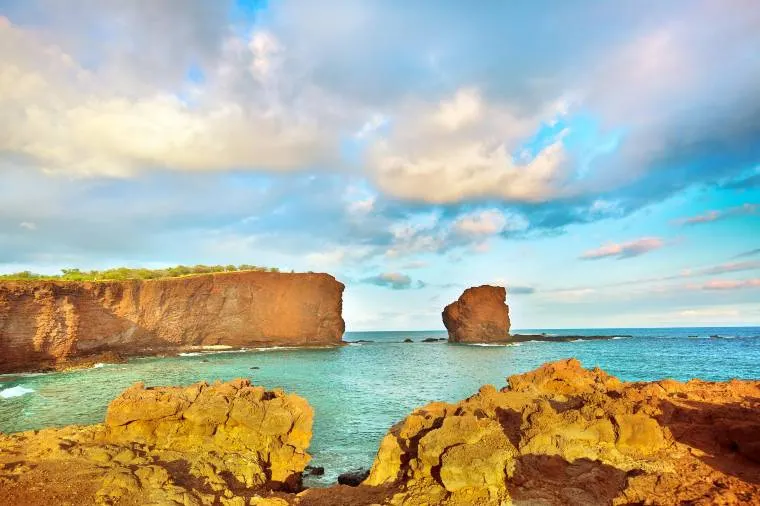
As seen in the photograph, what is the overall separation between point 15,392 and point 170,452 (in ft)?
86.2

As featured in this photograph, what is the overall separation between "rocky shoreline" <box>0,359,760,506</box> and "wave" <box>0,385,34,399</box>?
20.6 m

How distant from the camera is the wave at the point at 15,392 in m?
27.7

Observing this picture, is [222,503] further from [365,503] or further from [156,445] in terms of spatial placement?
[156,445]

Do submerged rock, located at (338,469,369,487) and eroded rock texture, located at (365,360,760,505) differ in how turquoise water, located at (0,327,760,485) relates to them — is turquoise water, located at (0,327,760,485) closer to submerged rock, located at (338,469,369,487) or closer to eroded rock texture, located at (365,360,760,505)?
submerged rock, located at (338,469,369,487)

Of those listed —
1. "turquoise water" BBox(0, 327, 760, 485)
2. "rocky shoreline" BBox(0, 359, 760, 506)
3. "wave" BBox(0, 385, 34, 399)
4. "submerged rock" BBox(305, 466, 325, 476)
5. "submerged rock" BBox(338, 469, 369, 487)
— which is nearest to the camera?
"rocky shoreline" BBox(0, 359, 760, 506)

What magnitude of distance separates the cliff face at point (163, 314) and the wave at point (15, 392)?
643 inches

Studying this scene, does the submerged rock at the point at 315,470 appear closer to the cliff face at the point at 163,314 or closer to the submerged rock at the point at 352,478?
the submerged rock at the point at 352,478

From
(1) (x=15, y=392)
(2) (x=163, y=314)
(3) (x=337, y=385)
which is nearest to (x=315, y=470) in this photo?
(3) (x=337, y=385)

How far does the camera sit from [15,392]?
1142 inches

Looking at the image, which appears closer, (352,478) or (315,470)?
(352,478)

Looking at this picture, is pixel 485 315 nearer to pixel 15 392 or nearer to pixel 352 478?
pixel 15 392

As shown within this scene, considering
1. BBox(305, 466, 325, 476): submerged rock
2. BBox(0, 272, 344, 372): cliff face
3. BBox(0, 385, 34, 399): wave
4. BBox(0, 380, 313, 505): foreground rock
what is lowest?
BBox(305, 466, 325, 476): submerged rock

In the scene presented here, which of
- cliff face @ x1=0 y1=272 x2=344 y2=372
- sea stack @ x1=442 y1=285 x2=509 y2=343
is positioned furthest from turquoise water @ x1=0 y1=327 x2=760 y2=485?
sea stack @ x1=442 y1=285 x2=509 y2=343

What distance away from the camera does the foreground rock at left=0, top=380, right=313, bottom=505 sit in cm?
862
